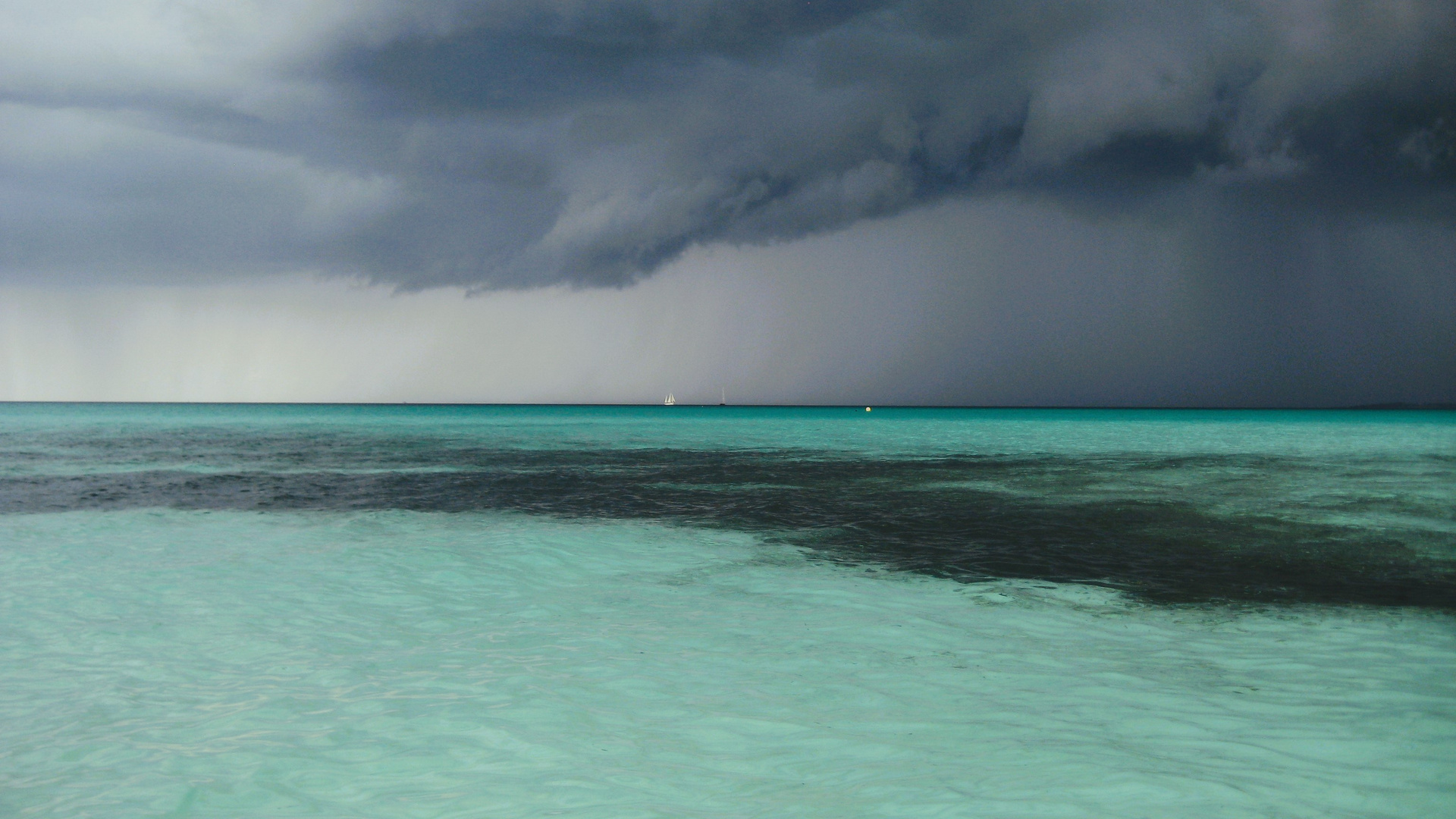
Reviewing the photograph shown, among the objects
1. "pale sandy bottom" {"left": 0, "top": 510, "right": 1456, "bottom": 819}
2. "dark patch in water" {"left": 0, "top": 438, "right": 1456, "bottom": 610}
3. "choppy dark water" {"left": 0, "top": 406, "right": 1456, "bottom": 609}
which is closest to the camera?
"pale sandy bottom" {"left": 0, "top": 510, "right": 1456, "bottom": 819}

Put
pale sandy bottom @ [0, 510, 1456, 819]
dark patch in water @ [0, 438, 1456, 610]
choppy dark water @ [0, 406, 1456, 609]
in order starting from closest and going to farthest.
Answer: pale sandy bottom @ [0, 510, 1456, 819] → dark patch in water @ [0, 438, 1456, 610] → choppy dark water @ [0, 406, 1456, 609]

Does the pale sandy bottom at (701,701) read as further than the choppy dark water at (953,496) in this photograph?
No

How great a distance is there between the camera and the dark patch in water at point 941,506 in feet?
37.2

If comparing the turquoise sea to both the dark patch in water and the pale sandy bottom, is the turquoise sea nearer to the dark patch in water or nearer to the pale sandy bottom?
the pale sandy bottom

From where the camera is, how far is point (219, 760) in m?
5.41

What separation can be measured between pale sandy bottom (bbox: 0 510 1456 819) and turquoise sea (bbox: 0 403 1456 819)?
0.03m

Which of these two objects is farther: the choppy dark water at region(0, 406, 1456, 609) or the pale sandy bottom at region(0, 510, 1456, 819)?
the choppy dark water at region(0, 406, 1456, 609)

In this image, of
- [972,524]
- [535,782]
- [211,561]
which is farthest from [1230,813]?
[211,561]

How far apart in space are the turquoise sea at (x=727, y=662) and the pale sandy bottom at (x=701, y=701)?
0.03 metres

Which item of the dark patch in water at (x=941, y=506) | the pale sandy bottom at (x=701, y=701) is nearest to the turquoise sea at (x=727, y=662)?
the pale sandy bottom at (x=701, y=701)

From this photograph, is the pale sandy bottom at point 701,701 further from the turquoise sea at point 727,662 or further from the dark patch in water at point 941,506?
the dark patch in water at point 941,506

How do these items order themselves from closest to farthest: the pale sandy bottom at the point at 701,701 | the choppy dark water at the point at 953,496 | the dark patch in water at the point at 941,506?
1. the pale sandy bottom at the point at 701,701
2. the dark patch in water at the point at 941,506
3. the choppy dark water at the point at 953,496

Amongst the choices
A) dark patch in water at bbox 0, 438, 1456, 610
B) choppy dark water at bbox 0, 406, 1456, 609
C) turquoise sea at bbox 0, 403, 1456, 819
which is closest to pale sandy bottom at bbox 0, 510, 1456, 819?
turquoise sea at bbox 0, 403, 1456, 819

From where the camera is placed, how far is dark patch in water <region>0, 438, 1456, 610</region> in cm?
1133
